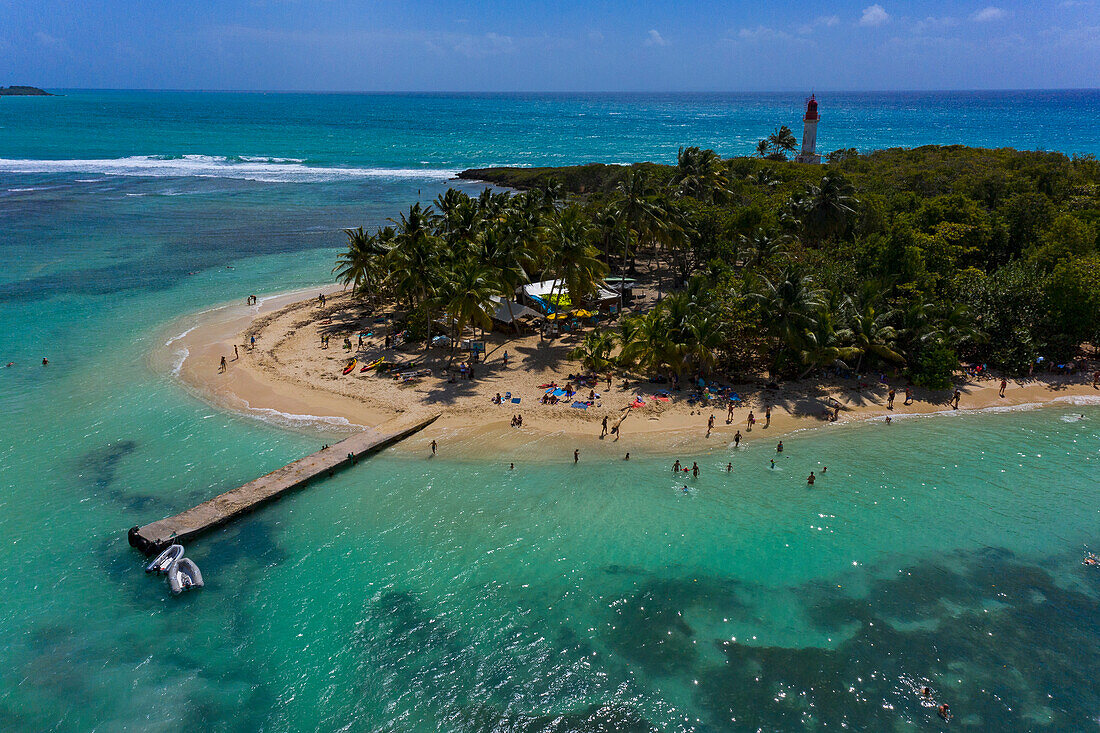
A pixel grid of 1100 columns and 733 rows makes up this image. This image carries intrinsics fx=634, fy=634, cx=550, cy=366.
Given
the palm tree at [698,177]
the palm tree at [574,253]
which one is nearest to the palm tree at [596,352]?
the palm tree at [574,253]

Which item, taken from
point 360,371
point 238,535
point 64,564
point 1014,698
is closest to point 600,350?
point 360,371

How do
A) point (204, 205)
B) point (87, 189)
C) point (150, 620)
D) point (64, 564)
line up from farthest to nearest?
point (87, 189) < point (204, 205) < point (64, 564) < point (150, 620)

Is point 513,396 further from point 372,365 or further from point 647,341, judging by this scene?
point 372,365

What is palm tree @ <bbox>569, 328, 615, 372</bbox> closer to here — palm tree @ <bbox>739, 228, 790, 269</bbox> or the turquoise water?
the turquoise water

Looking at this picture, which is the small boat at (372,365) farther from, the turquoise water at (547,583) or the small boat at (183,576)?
the small boat at (183,576)

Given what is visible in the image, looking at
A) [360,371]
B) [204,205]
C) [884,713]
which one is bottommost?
[884,713]

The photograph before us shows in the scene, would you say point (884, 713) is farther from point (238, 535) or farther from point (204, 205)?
point (204, 205)

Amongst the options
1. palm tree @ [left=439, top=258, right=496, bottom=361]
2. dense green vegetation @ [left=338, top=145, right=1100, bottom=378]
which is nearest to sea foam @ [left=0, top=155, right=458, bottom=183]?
dense green vegetation @ [left=338, top=145, right=1100, bottom=378]
